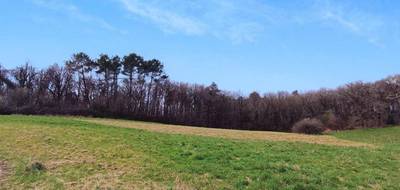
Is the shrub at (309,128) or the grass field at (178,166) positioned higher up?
the shrub at (309,128)

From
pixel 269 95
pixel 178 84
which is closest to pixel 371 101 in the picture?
pixel 269 95

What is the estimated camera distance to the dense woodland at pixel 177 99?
7506cm

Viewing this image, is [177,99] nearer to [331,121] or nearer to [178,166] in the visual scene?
[331,121]

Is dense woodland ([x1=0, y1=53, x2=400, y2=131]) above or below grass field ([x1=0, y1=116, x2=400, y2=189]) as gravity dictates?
above

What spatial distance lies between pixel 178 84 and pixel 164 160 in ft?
238

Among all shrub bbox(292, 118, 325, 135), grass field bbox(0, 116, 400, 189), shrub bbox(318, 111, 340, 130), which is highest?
shrub bbox(318, 111, 340, 130)

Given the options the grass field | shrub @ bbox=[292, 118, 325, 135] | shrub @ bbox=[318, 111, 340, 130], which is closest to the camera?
the grass field

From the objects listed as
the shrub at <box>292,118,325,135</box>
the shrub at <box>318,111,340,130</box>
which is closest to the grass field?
the shrub at <box>292,118,325,135</box>

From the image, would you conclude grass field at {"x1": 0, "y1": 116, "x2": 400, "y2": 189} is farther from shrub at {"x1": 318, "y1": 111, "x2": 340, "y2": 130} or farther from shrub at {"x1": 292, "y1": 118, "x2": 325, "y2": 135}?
shrub at {"x1": 318, "y1": 111, "x2": 340, "y2": 130}

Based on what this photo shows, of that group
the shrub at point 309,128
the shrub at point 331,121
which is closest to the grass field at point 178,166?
the shrub at point 309,128

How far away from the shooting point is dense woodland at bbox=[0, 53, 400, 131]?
75062 mm

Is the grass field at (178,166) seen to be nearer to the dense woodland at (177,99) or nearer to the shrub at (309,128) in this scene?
the shrub at (309,128)

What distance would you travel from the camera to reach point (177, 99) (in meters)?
86.5

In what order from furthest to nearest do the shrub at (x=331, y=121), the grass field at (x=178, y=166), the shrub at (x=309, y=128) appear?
the shrub at (x=331, y=121), the shrub at (x=309, y=128), the grass field at (x=178, y=166)
